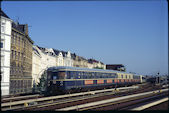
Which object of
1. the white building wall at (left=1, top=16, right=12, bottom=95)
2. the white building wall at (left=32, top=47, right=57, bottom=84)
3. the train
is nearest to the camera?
the train

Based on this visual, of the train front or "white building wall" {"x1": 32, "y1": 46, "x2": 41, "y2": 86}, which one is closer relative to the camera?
the train front

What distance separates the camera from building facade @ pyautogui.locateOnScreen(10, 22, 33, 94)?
127 ft

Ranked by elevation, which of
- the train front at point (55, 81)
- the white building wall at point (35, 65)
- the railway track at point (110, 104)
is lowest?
the railway track at point (110, 104)

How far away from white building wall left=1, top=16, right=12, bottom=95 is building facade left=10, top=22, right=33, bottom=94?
1.93 metres

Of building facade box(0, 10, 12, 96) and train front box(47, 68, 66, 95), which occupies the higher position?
building facade box(0, 10, 12, 96)

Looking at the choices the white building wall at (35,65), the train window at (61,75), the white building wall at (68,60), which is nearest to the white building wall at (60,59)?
the white building wall at (68,60)

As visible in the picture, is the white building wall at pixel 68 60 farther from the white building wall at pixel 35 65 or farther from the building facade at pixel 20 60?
the building facade at pixel 20 60

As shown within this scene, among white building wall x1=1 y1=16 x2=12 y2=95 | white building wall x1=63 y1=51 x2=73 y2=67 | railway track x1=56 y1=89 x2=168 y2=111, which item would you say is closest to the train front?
railway track x1=56 y1=89 x2=168 y2=111

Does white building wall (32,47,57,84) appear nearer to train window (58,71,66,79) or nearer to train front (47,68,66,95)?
train front (47,68,66,95)

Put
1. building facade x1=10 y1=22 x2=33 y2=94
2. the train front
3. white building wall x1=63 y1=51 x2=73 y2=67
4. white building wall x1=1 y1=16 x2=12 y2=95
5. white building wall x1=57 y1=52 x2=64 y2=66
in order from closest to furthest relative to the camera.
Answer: the train front → white building wall x1=1 y1=16 x2=12 y2=95 → building facade x1=10 y1=22 x2=33 y2=94 → white building wall x1=57 y1=52 x2=64 y2=66 → white building wall x1=63 y1=51 x2=73 y2=67

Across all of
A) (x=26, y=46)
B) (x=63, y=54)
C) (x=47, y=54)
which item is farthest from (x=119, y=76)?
(x=63, y=54)

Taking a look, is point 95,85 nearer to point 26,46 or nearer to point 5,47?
point 5,47

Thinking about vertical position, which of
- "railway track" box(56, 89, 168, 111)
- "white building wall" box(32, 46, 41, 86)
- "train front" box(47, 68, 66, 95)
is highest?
"white building wall" box(32, 46, 41, 86)

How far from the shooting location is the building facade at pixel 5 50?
35.0 metres
